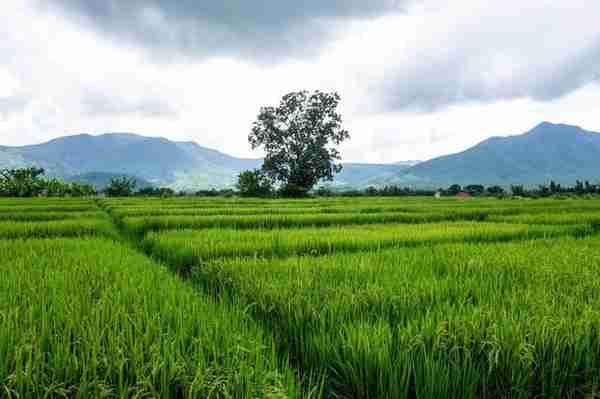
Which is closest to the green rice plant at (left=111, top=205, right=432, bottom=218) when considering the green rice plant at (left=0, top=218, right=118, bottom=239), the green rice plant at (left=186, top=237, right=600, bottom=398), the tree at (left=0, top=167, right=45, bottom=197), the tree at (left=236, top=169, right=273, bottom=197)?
the green rice plant at (left=0, top=218, right=118, bottom=239)

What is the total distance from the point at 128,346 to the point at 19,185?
4747 cm

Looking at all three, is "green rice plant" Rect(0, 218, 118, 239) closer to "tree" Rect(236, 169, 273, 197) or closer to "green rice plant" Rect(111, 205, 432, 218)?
"green rice plant" Rect(111, 205, 432, 218)

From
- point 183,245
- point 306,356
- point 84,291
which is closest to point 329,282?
point 306,356

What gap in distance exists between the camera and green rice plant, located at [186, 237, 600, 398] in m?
1.55

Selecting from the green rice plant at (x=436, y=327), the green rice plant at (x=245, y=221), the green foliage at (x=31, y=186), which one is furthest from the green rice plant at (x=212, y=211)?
the green foliage at (x=31, y=186)

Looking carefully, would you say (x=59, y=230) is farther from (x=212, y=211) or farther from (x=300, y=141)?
(x=300, y=141)

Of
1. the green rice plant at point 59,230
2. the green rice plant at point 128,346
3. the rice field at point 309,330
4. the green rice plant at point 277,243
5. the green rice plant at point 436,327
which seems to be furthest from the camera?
the green rice plant at point 59,230

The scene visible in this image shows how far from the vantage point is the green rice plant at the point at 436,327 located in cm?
155

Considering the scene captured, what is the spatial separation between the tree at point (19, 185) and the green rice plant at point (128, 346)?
149 feet

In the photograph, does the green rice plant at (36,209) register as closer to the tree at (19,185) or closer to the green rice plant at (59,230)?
the green rice plant at (59,230)

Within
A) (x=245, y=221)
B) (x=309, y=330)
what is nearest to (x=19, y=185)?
(x=245, y=221)

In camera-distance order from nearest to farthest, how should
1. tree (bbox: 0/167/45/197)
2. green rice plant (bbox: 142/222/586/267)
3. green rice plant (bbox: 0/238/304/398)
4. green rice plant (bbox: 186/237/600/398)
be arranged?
green rice plant (bbox: 0/238/304/398)
green rice plant (bbox: 186/237/600/398)
green rice plant (bbox: 142/222/586/267)
tree (bbox: 0/167/45/197)

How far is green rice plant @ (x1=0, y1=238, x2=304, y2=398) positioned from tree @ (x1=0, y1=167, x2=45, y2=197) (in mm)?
45566

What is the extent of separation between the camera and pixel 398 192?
5303 cm
